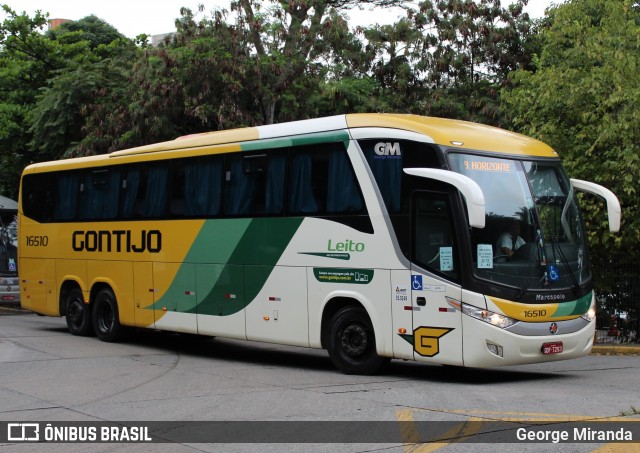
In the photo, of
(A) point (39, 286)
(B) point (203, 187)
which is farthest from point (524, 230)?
(A) point (39, 286)

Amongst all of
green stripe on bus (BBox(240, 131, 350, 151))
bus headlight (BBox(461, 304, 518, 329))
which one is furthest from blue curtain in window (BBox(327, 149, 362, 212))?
bus headlight (BBox(461, 304, 518, 329))

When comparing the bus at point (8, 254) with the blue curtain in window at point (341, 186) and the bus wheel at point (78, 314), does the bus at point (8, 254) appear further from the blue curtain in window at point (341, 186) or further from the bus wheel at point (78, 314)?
the blue curtain in window at point (341, 186)

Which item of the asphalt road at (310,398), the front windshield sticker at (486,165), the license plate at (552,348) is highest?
the front windshield sticker at (486,165)

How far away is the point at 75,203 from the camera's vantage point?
19078 millimetres

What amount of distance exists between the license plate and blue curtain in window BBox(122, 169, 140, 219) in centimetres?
869

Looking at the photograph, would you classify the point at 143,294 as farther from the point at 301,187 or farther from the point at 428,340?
the point at 428,340

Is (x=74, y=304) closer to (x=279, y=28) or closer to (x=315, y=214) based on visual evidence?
(x=315, y=214)

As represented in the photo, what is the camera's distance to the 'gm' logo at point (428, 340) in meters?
11.9

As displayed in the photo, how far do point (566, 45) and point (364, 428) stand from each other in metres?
16.9

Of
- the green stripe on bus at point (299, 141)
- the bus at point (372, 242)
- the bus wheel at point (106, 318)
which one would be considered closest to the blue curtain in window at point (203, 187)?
the bus at point (372, 242)

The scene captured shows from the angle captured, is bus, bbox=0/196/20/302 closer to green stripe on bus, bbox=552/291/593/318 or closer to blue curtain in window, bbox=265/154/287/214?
blue curtain in window, bbox=265/154/287/214

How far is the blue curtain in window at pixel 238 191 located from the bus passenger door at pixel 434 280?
136 inches

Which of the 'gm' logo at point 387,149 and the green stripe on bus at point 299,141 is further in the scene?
the green stripe on bus at point 299,141

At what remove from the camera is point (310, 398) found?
1058 centimetres
